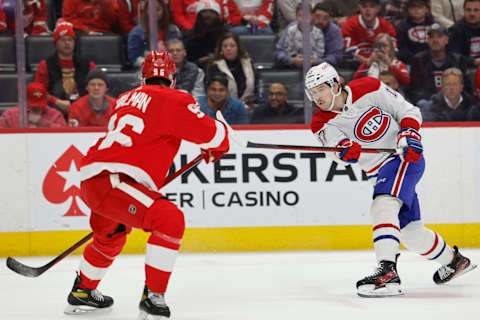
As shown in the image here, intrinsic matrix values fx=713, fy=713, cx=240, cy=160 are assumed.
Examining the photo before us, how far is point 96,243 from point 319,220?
2.12 meters

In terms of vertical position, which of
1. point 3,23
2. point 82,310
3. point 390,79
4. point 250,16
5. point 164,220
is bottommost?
point 82,310

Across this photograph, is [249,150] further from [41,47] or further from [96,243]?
[96,243]

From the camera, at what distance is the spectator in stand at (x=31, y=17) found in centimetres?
461

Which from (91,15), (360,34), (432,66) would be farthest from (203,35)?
(432,66)

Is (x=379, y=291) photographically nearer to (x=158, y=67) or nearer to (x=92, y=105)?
(x=158, y=67)

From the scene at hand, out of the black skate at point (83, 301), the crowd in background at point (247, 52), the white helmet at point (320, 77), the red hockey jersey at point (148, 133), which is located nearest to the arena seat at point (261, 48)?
the crowd in background at point (247, 52)

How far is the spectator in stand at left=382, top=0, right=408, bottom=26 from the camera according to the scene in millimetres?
4875

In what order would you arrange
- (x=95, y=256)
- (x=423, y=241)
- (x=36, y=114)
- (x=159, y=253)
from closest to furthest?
(x=159, y=253)
(x=95, y=256)
(x=423, y=241)
(x=36, y=114)

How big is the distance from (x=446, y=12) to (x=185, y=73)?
184 centimetres

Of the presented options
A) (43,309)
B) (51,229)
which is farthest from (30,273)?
(51,229)

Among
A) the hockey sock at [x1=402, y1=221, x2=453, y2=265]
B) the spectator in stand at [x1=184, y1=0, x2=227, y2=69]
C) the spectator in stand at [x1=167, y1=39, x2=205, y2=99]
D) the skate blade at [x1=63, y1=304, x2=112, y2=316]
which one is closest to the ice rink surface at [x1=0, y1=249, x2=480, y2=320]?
the skate blade at [x1=63, y1=304, x2=112, y2=316]

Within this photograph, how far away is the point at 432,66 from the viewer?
4.81 m

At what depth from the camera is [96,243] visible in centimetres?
283

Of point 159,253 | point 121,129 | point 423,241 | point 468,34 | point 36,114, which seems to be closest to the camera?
point 159,253
